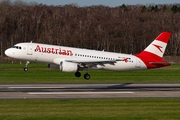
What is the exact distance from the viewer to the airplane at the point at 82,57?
5588 cm

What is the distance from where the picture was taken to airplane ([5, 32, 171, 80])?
55.9 metres

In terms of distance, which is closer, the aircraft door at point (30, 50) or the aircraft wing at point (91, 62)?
the aircraft door at point (30, 50)

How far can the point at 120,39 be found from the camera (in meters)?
152

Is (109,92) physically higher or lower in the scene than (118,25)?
lower

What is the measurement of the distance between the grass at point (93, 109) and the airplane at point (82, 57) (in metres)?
16.1

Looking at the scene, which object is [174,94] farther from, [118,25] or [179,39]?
[118,25]

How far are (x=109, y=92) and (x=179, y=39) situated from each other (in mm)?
105697

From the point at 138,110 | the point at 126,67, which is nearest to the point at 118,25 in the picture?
the point at 126,67

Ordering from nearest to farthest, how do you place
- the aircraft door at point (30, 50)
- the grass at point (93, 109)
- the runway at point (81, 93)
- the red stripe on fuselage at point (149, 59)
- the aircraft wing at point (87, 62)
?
1. the grass at point (93, 109)
2. the runway at point (81, 93)
3. the aircraft door at point (30, 50)
4. the aircraft wing at point (87, 62)
5. the red stripe on fuselage at point (149, 59)

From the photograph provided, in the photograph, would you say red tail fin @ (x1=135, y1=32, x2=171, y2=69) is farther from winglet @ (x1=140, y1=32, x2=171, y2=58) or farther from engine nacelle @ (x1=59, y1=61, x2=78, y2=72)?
engine nacelle @ (x1=59, y1=61, x2=78, y2=72)

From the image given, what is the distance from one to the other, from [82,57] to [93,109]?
22638 mm

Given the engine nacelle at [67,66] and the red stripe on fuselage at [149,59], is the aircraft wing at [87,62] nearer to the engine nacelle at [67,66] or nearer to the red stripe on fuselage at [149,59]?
the engine nacelle at [67,66]

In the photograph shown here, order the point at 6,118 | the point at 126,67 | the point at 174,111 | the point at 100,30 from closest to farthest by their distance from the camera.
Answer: the point at 6,118, the point at 174,111, the point at 126,67, the point at 100,30

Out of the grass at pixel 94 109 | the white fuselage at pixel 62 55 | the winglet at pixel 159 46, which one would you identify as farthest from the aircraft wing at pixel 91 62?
the grass at pixel 94 109
